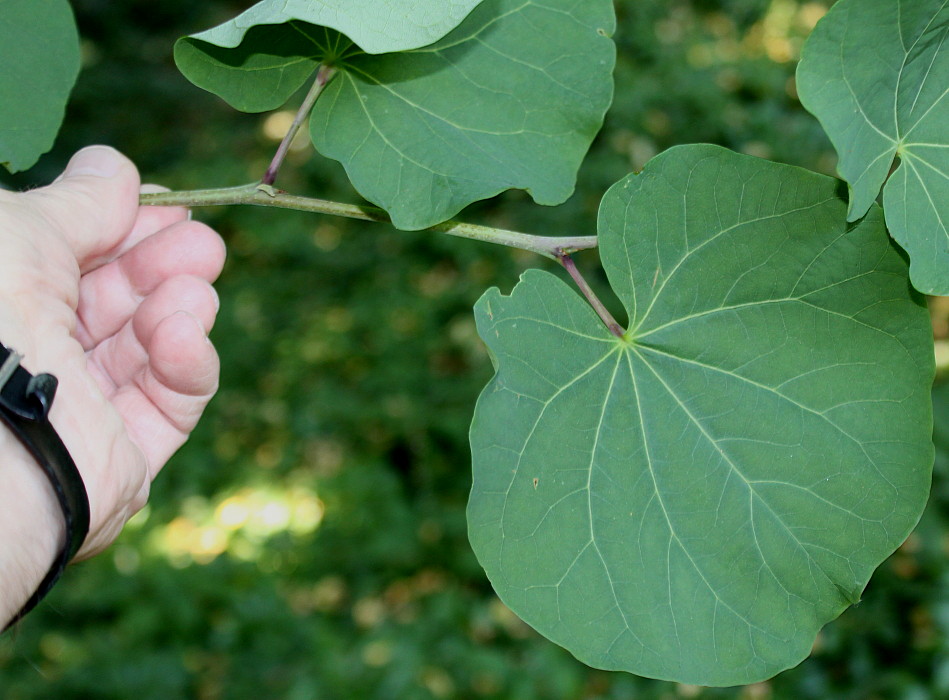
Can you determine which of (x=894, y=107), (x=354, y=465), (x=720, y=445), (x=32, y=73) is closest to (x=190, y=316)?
(x=32, y=73)

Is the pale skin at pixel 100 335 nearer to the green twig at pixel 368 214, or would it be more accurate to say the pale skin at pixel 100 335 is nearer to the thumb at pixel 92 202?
the thumb at pixel 92 202

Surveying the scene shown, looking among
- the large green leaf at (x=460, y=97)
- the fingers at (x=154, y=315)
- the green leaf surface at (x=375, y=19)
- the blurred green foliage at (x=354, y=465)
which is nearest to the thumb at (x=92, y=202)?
the fingers at (x=154, y=315)

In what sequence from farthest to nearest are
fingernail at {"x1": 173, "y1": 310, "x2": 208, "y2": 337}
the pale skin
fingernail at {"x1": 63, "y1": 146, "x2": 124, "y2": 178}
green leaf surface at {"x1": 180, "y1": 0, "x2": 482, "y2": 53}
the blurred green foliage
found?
the blurred green foliage, fingernail at {"x1": 63, "y1": 146, "x2": 124, "y2": 178}, fingernail at {"x1": 173, "y1": 310, "x2": 208, "y2": 337}, the pale skin, green leaf surface at {"x1": 180, "y1": 0, "x2": 482, "y2": 53}

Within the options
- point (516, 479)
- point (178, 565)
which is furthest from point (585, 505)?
point (178, 565)

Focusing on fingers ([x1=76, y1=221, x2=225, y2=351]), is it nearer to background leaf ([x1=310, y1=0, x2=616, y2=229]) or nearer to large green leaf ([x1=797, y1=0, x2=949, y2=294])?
background leaf ([x1=310, y1=0, x2=616, y2=229])

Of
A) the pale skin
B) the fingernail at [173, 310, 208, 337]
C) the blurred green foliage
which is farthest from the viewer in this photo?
the blurred green foliage

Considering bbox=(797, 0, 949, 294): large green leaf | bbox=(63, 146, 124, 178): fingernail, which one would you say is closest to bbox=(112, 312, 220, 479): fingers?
bbox=(63, 146, 124, 178): fingernail

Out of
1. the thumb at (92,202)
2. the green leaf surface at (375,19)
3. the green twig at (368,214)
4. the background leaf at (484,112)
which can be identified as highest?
the green leaf surface at (375,19)
